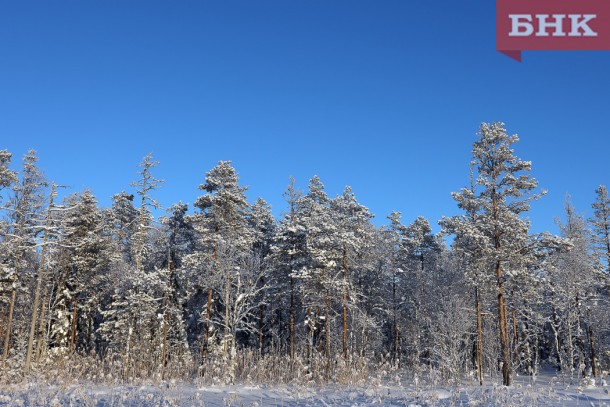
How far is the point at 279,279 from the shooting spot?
102 feet

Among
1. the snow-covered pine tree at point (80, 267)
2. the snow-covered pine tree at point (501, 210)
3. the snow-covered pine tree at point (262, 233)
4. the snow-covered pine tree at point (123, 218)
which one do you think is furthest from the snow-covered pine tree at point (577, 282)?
the snow-covered pine tree at point (123, 218)

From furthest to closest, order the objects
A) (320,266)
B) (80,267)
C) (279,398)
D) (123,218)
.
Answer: (123,218) → (80,267) → (320,266) → (279,398)

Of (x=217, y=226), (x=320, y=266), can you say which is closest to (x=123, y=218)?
(x=217, y=226)

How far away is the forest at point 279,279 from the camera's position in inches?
856

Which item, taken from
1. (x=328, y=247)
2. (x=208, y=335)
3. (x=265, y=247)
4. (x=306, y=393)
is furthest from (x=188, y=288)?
(x=306, y=393)

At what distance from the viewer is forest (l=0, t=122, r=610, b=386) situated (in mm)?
21734

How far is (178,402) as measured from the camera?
34.7 ft

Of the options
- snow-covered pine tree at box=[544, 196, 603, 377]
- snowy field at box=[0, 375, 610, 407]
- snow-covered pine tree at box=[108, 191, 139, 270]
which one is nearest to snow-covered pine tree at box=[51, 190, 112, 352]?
snow-covered pine tree at box=[108, 191, 139, 270]

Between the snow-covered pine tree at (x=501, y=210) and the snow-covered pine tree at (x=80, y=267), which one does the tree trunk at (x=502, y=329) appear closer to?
the snow-covered pine tree at (x=501, y=210)

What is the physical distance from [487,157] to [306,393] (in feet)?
54.1

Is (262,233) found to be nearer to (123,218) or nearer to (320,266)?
(320,266)

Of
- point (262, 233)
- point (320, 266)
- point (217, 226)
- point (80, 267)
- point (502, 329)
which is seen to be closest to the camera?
point (502, 329)

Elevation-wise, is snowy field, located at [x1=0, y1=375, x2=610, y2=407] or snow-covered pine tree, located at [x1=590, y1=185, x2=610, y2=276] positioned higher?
snow-covered pine tree, located at [x1=590, y1=185, x2=610, y2=276]

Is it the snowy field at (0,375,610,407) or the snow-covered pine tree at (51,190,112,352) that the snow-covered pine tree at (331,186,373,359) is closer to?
the snowy field at (0,375,610,407)
